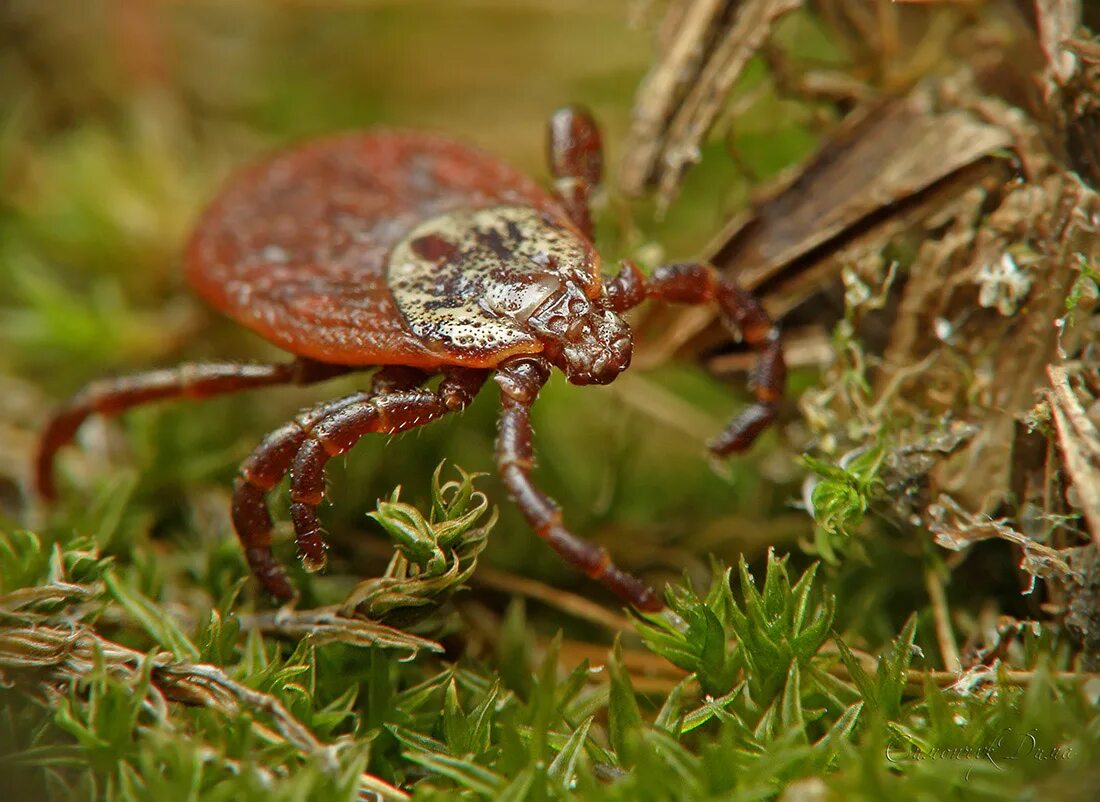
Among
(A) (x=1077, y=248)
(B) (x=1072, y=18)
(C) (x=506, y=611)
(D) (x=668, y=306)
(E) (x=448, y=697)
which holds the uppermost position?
(B) (x=1072, y=18)

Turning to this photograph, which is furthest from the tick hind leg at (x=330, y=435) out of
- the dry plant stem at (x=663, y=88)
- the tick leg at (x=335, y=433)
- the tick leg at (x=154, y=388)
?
the dry plant stem at (x=663, y=88)

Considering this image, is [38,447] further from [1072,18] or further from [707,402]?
[1072,18]

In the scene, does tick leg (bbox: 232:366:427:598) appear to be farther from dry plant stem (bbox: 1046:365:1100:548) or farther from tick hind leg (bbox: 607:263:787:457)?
dry plant stem (bbox: 1046:365:1100:548)

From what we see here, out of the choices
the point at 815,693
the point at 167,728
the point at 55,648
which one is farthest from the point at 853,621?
the point at 55,648

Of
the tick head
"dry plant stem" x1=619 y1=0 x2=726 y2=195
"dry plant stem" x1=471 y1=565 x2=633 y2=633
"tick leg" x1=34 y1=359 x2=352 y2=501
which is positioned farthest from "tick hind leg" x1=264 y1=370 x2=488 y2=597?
"dry plant stem" x1=619 y1=0 x2=726 y2=195

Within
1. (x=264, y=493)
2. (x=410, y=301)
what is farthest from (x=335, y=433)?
(x=410, y=301)

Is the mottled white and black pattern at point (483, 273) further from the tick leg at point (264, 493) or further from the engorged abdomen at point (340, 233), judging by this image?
the tick leg at point (264, 493)
